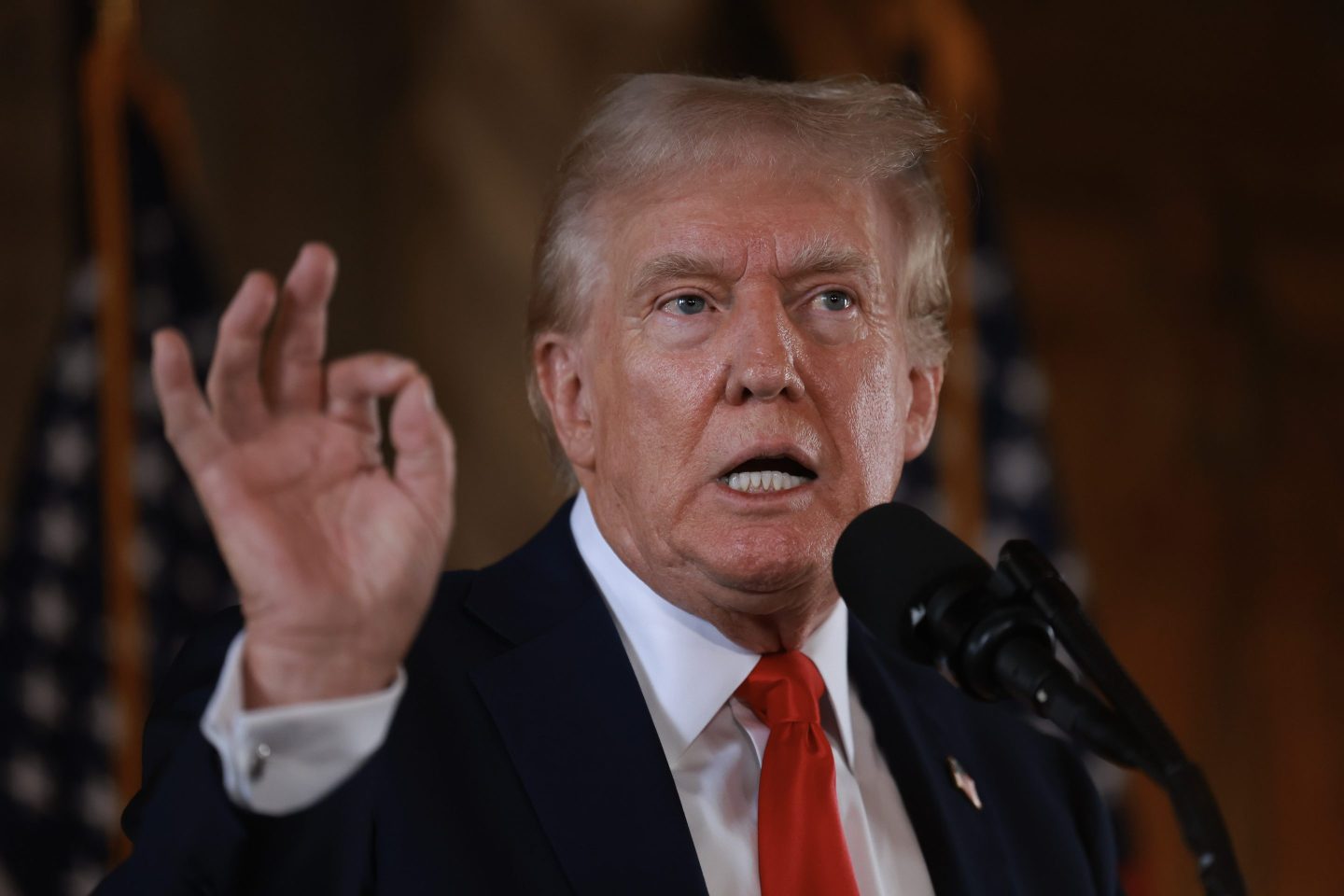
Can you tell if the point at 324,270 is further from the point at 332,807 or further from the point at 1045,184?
the point at 1045,184

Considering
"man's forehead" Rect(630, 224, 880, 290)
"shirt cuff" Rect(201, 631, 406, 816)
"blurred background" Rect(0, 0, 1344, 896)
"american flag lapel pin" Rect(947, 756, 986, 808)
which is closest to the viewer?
"shirt cuff" Rect(201, 631, 406, 816)

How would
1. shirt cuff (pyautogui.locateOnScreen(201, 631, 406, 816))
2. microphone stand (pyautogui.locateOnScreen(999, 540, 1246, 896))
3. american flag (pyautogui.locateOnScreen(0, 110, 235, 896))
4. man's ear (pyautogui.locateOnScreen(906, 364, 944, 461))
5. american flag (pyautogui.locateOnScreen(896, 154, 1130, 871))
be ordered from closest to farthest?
microphone stand (pyautogui.locateOnScreen(999, 540, 1246, 896)) → shirt cuff (pyautogui.locateOnScreen(201, 631, 406, 816)) → man's ear (pyautogui.locateOnScreen(906, 364, 944, 461)) → american flag (pyautogui.locateOnScreen(0, 110, 235, 896)) → american flag (pyautogui.locateOnScreen(896, 154, 1130, 871))

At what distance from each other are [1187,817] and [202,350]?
→ 3040 mm

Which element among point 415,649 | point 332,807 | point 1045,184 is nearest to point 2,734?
point 415,649

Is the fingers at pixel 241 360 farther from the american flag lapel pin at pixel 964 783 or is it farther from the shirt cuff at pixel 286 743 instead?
the american flag lapel pin at pixel 964 783

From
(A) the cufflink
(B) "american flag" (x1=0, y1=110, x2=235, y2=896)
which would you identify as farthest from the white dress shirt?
(B) "american flag" (x1=0, y1=110, x2=235, y2=896)

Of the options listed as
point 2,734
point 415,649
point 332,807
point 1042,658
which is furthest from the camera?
point 2,734

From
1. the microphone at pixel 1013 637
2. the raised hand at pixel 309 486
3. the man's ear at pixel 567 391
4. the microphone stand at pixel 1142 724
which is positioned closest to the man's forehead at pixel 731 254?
the man's ear at pixel 567 391

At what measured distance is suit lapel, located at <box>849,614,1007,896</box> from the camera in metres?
1.78

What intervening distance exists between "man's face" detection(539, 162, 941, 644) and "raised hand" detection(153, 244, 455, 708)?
441 millimetres

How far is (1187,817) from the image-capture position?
1.00 m

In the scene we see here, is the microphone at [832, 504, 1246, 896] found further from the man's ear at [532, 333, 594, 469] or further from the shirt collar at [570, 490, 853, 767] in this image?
the man's ear at [532, 333, 594, 469]

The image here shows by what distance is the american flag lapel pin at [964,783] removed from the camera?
188 cm

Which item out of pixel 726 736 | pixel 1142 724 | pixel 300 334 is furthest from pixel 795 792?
pixel 300 334
